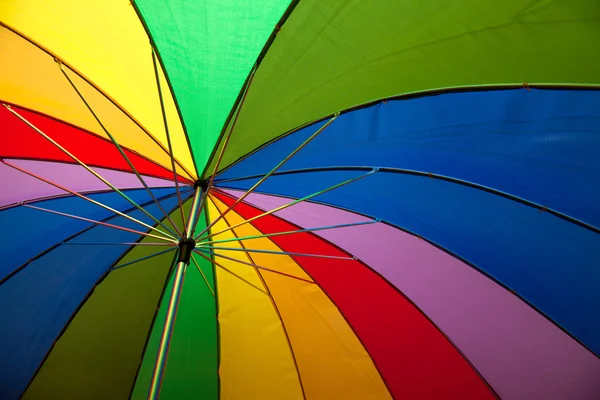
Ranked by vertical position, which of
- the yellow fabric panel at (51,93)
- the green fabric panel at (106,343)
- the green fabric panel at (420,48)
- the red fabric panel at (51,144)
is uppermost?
the green fabric panel at (420,48)

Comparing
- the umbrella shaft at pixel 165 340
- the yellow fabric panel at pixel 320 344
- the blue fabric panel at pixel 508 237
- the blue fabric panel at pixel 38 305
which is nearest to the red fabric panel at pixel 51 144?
the blue fabric panel at pixel 38 305

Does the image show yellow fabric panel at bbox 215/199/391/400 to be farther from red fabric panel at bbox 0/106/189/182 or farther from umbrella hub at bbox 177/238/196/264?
red fabric panel at bbox 0/106/189/182

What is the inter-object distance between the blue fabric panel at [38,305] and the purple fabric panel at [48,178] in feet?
0.96

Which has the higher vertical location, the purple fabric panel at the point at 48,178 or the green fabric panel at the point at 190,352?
the purple fabric panel at the point at 48,178

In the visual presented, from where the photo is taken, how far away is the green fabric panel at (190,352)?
253cm

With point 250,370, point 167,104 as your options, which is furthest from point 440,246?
point 167,104

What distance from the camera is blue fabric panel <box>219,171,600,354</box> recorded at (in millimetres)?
1976

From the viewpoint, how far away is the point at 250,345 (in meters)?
2.54

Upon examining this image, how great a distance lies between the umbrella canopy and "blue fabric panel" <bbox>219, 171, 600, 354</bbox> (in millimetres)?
10

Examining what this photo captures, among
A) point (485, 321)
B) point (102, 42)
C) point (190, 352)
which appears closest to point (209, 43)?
point (102, 42)

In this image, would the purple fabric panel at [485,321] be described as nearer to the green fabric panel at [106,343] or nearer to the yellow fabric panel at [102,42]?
the yellow fabric panel at [102,42]

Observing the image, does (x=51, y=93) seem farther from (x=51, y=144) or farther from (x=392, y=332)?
(x=392, y=332)

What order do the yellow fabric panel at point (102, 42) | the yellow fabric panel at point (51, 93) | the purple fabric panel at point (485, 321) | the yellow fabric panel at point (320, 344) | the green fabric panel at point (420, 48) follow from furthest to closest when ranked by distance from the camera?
the yellow fabric panel at point (320, 344) < the purple fabric panel at point (485, 321) < the yellow fabric panel at point (51, 93) < the yellow fabric panel at point (102, 42) < the green fabric panel at point (420, 48)

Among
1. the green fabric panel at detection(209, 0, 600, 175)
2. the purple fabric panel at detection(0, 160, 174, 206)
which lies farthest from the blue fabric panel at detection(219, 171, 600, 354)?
the purple fabric panel at detection(0, 160, 174, 206)
